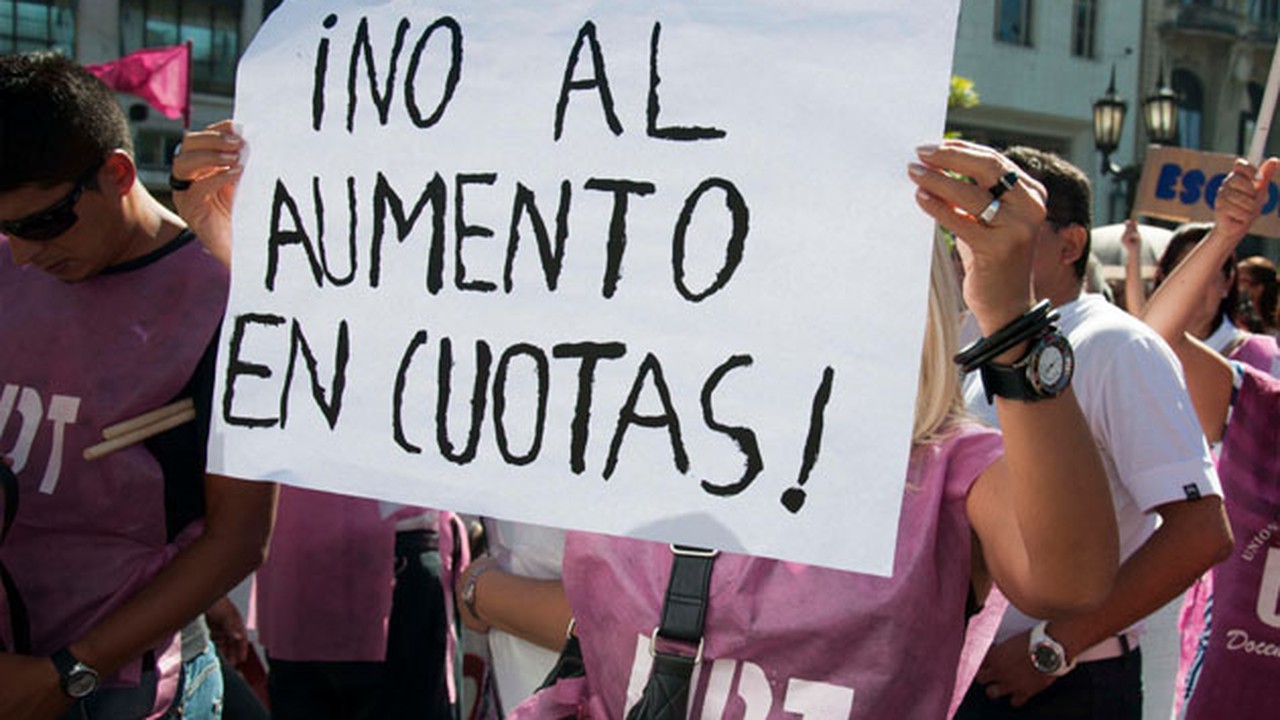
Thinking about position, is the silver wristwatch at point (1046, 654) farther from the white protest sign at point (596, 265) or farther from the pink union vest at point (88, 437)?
the pink union vest at point (88, 437)

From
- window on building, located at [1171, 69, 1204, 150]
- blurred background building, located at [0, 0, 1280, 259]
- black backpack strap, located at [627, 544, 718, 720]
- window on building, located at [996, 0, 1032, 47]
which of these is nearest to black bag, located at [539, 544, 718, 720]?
black backpack strap, located at [627, 544, 718, 720]

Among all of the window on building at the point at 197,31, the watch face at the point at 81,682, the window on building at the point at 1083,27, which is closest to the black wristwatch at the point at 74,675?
the watch face at the point at 81,682

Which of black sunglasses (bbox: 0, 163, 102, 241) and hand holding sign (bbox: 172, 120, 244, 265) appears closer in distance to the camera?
hand holding sign (bbox: 172, 120, 244, 265)

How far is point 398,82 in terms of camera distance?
157cm

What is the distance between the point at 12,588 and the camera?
6.47 ft

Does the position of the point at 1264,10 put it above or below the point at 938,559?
above

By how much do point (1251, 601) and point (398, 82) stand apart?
2.01 meters

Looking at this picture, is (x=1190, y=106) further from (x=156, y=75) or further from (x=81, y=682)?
(x=81, y=682)

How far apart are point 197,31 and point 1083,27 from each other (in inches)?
675

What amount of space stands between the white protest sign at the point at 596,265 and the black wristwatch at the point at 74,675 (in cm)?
55

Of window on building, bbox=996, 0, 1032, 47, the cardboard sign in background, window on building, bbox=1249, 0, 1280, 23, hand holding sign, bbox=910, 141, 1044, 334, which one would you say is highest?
window on building, bbox=1249, 0, 1280, 23

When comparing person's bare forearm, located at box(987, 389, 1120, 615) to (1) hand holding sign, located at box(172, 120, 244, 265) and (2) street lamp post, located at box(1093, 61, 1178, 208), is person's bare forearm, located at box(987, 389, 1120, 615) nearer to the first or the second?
(1) hand holding sign, located at box(172, 120, 244, 265)

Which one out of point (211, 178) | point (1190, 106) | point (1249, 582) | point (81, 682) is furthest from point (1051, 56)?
point (81, 682)

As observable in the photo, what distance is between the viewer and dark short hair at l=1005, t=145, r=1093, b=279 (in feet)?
8.19
